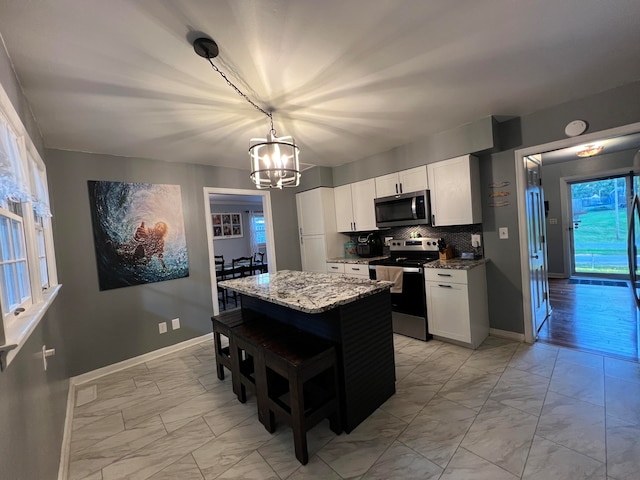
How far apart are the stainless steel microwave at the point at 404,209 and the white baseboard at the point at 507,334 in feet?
4.71

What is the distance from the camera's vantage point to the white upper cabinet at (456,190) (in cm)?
297

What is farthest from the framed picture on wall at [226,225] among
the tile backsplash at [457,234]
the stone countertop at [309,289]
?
the tile backsplash at [457,234]

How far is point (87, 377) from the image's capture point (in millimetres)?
2789

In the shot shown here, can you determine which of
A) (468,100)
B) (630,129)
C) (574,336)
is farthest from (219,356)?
(630,129)

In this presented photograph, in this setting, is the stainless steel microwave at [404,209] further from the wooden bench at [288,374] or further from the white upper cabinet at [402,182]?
the wooden bench at [288,374]

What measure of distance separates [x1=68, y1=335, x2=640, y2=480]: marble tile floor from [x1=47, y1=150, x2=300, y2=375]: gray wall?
480mm

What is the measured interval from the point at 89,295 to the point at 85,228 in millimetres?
697

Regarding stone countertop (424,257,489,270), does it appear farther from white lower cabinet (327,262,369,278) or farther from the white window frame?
the white window frame

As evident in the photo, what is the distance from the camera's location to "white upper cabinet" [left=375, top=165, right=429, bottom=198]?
132 inches

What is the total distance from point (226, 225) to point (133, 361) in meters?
4.78

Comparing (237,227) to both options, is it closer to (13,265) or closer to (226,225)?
(226,225)

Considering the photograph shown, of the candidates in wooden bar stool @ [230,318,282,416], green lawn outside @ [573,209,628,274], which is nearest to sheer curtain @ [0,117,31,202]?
wooden bar stool @ [230,318,282,416]

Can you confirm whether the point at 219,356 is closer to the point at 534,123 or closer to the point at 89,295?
the point at 89,295

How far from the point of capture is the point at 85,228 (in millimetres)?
2830
